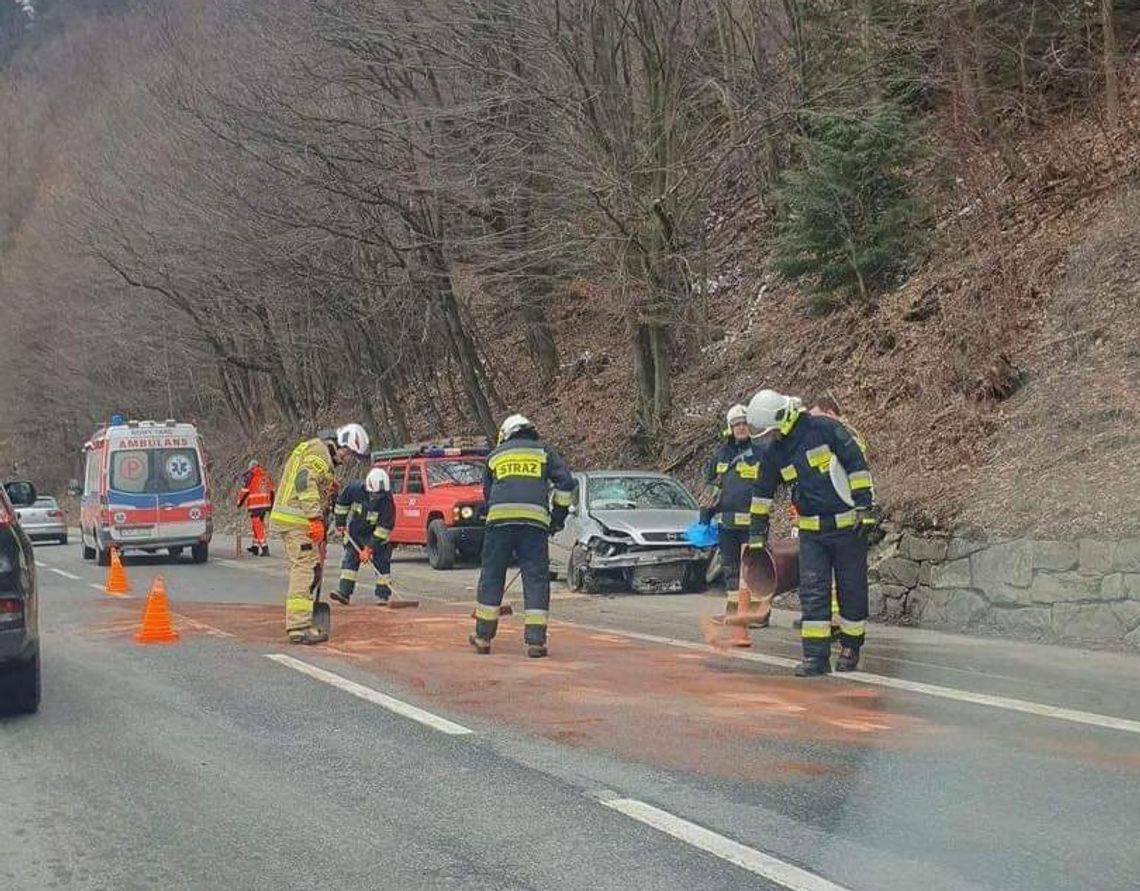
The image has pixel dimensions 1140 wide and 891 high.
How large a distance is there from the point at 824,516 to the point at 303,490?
4.45m

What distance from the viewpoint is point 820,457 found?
31.8 ft

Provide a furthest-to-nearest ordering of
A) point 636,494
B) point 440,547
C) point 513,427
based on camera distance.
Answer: point 440,547
point 636,494
point 513,427

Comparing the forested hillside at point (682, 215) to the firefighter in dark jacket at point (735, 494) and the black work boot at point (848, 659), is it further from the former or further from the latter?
the black work boot at point (848, 659)

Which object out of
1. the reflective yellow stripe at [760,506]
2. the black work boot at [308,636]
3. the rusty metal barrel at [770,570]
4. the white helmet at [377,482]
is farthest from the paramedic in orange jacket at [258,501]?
the reflective yellow stripe at [760,506]

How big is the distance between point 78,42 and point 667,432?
144 feet

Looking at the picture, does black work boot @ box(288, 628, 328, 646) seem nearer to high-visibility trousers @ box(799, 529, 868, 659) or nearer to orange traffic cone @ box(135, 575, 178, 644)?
orange traffic cone @ box(135, 575, 178, 644)

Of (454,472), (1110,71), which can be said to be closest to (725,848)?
(1110,71)

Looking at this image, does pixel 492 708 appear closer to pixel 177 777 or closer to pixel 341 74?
pixel 177 777

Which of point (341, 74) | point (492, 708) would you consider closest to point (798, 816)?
point (492, 708)

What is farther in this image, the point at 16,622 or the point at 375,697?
the point at 375,697

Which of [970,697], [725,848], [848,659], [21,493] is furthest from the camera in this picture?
[21,493]

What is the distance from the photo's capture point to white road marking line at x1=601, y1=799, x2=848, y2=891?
5.06m

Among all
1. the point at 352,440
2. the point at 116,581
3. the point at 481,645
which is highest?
the point at 352,440

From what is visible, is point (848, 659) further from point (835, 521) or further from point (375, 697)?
point (375, 697)
